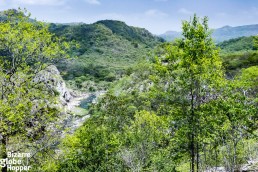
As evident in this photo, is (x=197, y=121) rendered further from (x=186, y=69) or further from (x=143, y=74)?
(x=143, y=74)

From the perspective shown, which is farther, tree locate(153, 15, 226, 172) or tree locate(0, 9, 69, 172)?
tree locate(153, 15, 226, 172)

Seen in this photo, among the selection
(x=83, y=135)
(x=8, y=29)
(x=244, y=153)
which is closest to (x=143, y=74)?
(x=83, y=135)

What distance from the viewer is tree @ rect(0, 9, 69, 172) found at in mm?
15344

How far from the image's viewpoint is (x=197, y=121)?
19.2 metres

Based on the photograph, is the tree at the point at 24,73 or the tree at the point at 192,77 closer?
the tree at the point at 24,73

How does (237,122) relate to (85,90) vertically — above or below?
above

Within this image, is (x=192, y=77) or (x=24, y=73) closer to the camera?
(x=24, y=73)

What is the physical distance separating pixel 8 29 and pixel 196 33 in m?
12.4

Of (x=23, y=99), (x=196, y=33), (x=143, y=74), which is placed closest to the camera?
(x=23, y=99)

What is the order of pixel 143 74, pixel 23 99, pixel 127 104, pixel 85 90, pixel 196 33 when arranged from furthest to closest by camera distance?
pixel 85 90, pixel 143 74, pixel 127 104, pixel 196 33, pixel 23 99

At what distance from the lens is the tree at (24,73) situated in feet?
50.3

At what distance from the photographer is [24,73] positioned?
55.6 feet

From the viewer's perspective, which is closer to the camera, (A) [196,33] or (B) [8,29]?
(B) [8,29]

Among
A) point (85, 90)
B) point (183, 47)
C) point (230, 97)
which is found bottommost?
point (85, 90)
